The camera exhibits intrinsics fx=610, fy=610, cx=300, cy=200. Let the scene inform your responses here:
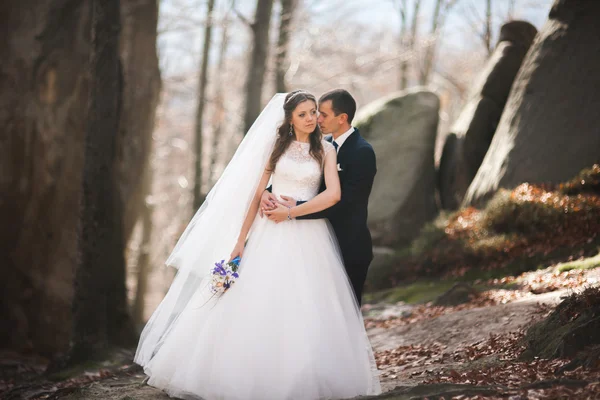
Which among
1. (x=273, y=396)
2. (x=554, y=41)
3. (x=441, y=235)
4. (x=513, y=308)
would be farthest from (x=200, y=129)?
(x=273, y=396)

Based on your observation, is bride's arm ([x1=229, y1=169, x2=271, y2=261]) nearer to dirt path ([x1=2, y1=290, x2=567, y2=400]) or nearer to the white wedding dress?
the white wedding dress

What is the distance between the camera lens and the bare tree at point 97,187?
7449 millimetres

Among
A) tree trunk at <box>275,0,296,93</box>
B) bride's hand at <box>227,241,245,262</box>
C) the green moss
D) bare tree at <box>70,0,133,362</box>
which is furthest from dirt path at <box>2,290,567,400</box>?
tree trunk at <box>275,0,296,93</box>

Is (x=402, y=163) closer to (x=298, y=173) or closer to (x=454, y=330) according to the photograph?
(x=454, y=330)

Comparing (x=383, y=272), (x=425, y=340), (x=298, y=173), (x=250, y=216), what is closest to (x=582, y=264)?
(x=425, y=340)

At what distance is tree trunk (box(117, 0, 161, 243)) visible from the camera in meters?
10.7

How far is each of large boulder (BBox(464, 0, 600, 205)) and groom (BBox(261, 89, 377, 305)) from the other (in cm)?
640

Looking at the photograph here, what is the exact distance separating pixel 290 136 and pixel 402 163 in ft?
27.6

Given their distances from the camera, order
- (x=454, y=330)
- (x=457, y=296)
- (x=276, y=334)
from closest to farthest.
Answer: (x=276, y=334) → (x=454, y=330) → (x=457, y=296)

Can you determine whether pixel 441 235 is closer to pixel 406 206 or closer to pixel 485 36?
pixel 406 206

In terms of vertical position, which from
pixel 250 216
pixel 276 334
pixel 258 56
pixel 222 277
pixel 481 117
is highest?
pixel 258 56

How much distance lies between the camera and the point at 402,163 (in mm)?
13508

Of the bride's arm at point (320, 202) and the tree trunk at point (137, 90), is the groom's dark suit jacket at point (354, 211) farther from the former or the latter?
the tree trunk at point (137, 90)

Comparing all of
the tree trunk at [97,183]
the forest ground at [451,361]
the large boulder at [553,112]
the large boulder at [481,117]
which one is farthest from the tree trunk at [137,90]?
the large boulder at [481,117]
